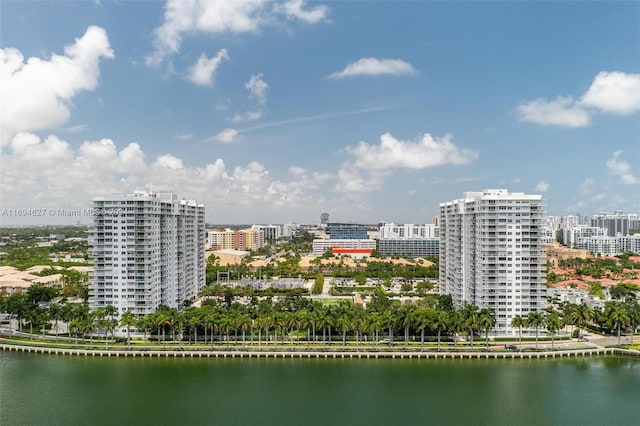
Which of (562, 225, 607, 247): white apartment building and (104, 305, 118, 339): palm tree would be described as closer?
(104, 305, 118, 339): palm tree

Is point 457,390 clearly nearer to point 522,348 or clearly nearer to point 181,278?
point 522,348

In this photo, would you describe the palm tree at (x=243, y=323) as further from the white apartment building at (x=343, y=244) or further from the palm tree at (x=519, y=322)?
the white apartment building at (x=343, y=244)

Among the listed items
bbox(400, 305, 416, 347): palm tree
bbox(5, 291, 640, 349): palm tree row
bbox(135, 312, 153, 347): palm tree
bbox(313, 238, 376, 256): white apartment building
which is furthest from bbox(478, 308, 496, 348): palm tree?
bbox(313, 238, 376, 256): white apartment building

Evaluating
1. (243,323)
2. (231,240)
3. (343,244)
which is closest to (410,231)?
(343,244)

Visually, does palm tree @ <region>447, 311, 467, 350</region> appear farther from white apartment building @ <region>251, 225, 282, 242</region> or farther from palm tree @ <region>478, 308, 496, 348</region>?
white apartment building @ <region>251, 225, 282, 242</region>

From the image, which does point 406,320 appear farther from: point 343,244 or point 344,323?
point 343,244

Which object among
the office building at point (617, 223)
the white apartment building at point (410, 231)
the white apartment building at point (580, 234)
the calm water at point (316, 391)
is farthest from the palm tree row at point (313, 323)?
the office building at point (617, 223)
